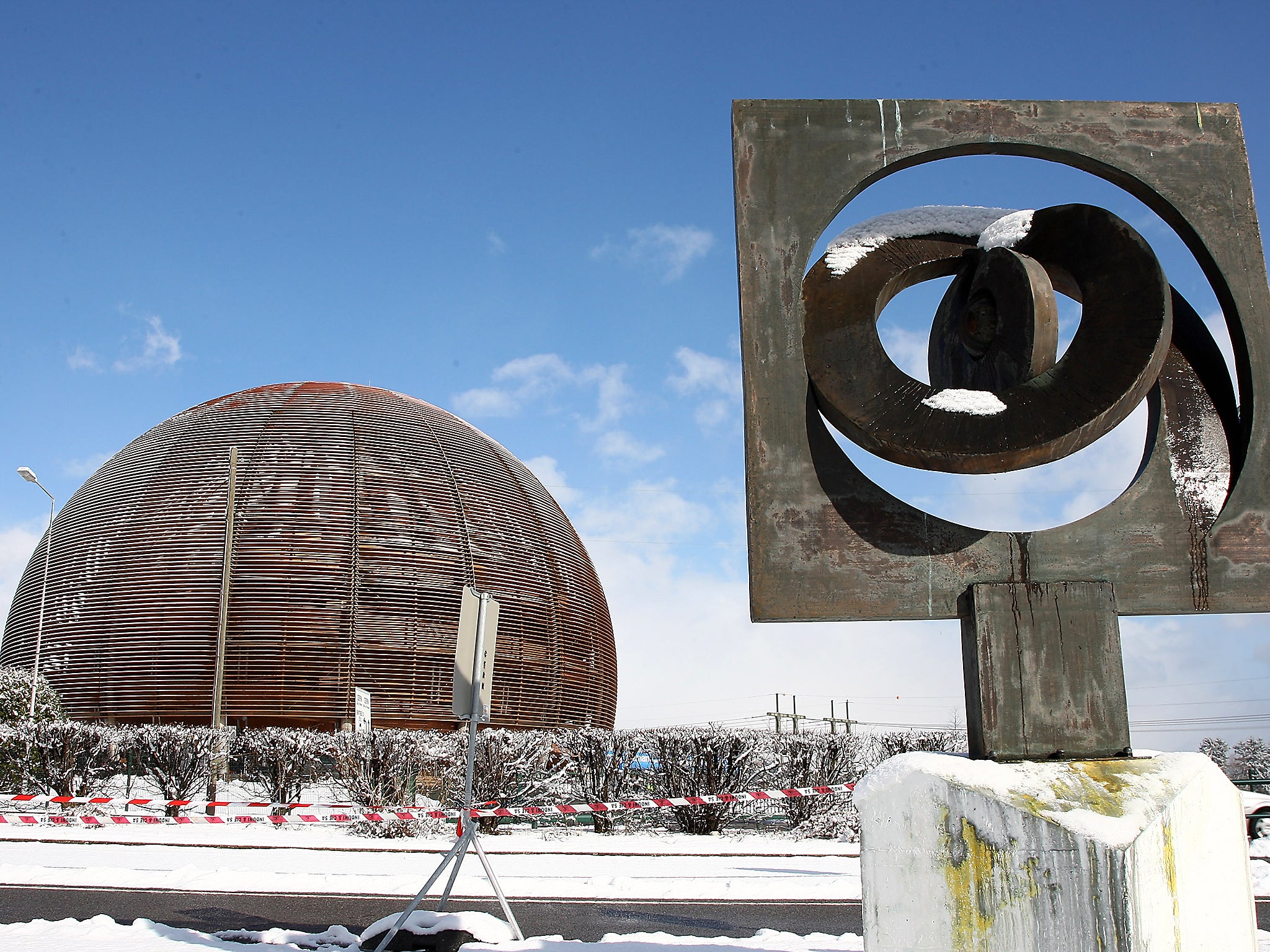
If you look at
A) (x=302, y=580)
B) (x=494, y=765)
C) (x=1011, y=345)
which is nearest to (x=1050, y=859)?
(x=1011, y=345)

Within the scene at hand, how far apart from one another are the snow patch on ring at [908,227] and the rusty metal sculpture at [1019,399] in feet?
0.07

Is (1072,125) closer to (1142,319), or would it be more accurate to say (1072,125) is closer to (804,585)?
(1142,319)

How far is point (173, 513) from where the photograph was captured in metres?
21.3

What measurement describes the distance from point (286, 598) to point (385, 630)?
2.04 metres

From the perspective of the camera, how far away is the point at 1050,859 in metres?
3.15

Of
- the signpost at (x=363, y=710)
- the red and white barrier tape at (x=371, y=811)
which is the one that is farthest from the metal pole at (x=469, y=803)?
the signpost at (x=363, y=710)

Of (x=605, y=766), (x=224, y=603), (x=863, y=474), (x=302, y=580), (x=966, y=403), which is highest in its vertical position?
(x=302, y=580)

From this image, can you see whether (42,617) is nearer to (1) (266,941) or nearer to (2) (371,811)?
(2) (371,811)

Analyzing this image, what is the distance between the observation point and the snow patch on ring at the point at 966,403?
157 inches

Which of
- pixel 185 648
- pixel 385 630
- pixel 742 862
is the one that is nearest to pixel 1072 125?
pixel 742 862

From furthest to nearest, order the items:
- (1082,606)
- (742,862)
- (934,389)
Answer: (742,862) → (934,389) → (1082,606)

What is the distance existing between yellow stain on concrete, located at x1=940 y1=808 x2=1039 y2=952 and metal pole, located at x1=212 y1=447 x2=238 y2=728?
1659 centimetres

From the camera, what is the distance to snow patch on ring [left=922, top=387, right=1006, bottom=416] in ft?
13.1

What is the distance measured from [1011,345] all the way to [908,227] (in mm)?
710
